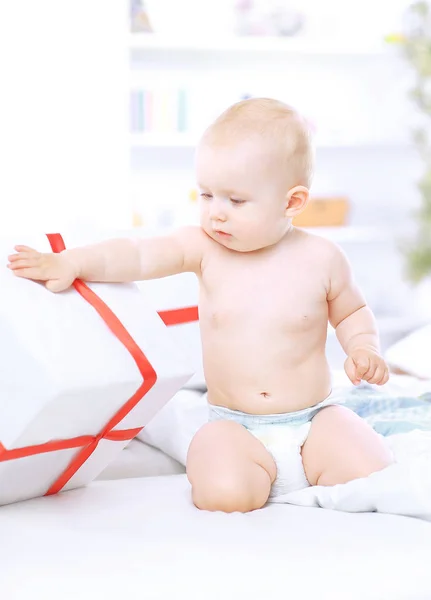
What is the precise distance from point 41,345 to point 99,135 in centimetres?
231

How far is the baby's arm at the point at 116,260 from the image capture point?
1.09 metres

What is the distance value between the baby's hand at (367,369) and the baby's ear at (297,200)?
225 millimetres

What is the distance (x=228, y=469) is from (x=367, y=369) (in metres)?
0.24

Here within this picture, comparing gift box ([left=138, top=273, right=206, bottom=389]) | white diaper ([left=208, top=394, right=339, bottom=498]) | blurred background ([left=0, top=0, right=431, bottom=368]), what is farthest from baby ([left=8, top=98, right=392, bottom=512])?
blurred background ([left=0, top=0, right=431, bottom=368])

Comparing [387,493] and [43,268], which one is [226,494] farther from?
[43,268]

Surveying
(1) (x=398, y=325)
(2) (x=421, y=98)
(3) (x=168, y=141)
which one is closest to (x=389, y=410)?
(1) (x=398, y=325)

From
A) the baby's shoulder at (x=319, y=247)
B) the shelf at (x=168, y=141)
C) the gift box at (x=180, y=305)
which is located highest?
the baby's shoulder at (x=319, y=247)

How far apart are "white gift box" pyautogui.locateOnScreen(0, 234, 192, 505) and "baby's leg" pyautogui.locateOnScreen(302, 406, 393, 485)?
23cm

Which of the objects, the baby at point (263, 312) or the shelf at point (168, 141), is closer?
the baby at point (263, 312)

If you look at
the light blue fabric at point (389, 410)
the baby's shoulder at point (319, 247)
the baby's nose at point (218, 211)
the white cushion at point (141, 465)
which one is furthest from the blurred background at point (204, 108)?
the baby's nose at point (218, 211)

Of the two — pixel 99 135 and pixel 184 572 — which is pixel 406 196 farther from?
pixel 184 572

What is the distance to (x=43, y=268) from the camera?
1094 mm

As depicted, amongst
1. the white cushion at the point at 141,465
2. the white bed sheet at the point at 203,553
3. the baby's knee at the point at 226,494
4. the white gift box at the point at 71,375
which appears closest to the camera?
the white bed sheet at the point at 203,553

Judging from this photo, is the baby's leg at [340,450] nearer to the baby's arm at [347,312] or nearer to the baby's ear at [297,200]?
the baby's arm at [347,312]
